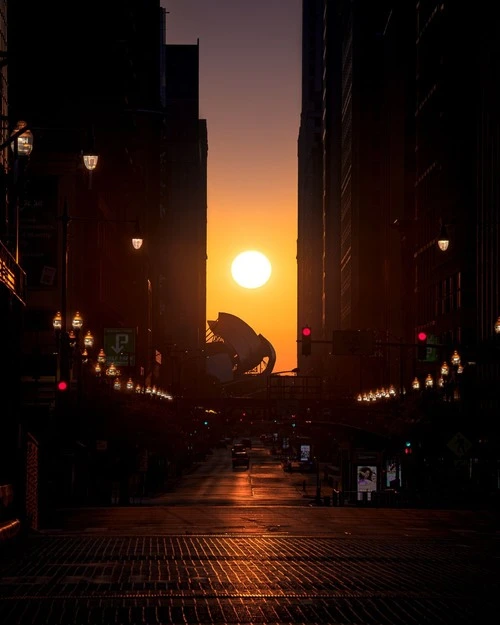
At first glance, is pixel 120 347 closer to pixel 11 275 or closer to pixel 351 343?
pixel 351 343

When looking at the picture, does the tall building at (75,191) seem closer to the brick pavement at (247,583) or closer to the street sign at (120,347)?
the street sign at (120,347)

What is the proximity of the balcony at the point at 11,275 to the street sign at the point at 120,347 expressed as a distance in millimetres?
63157

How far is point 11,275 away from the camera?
28.2m

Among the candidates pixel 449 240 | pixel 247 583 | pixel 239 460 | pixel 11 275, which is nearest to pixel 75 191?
pixel 449 240

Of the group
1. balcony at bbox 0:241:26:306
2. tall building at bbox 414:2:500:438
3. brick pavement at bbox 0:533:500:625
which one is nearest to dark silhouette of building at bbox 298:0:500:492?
tall building at bbox 414:2:500:438

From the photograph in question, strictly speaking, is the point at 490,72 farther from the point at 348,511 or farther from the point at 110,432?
the point at 348,511

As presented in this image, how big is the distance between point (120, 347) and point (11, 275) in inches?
2736

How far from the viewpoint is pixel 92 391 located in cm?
9100

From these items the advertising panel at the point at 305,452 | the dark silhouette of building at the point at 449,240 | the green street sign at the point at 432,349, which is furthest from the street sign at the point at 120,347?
the advertising panel at the point at 305,452

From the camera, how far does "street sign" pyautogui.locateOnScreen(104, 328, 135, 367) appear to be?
95500 mm

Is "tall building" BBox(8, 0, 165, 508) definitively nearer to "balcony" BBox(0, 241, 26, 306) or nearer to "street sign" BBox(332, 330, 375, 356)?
"street sign" BBox(332, 330, 375, 356)

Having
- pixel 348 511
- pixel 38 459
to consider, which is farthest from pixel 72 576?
pixel 348 511

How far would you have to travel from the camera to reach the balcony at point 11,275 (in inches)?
1030

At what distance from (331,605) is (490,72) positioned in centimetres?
10195
